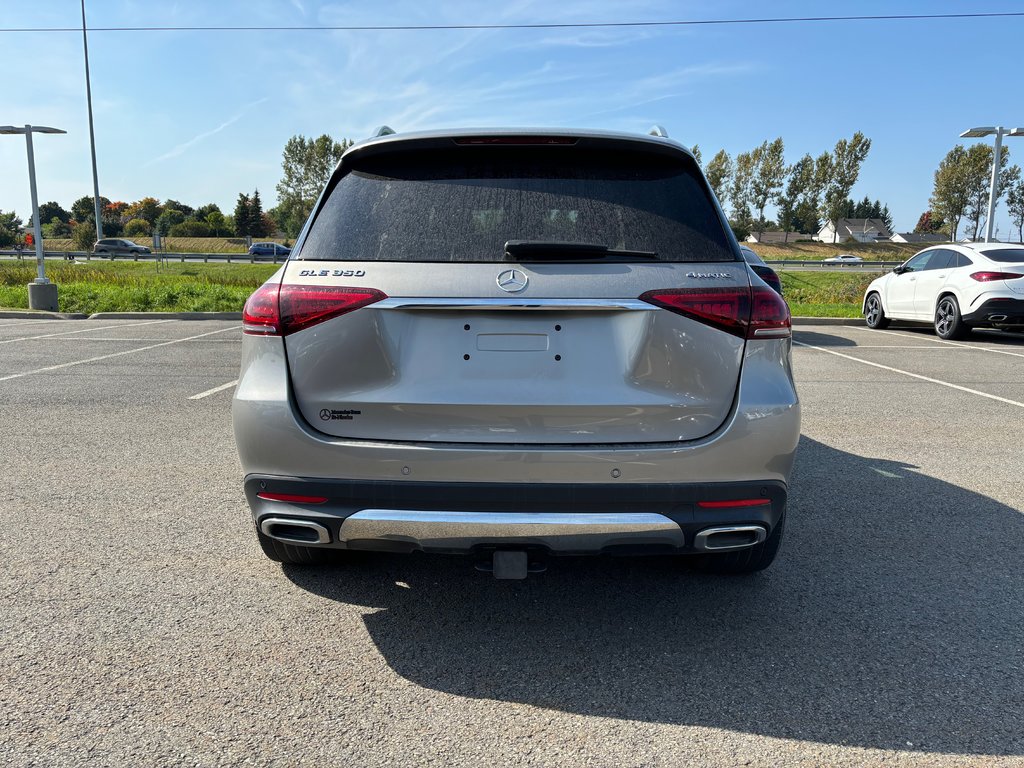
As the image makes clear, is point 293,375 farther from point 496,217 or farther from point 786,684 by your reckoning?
point 786,684

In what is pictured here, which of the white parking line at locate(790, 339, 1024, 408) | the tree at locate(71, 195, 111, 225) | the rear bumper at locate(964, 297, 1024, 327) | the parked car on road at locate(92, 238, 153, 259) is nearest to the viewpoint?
the white parking line at locate(790, 339, 1024, 408)

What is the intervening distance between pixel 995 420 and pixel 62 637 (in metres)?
7.24

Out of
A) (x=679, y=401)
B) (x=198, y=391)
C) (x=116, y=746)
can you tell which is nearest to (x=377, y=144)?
(x=679, y=401)

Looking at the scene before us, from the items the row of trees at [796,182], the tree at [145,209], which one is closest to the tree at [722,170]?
the row of trees at [796,182]

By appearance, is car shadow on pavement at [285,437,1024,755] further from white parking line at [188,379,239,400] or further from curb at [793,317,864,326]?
curb at [793,317,864,326]

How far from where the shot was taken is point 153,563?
3.64 m

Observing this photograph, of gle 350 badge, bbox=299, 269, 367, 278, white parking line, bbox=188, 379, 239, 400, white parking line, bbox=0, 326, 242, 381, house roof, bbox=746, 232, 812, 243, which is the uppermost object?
house roof, bbox=746, 232, 812, 243

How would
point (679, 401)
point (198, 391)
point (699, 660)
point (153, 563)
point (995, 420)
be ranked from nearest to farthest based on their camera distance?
point (679, 401) < point (699, 660) < point (153, 563) < point (995, 420) < point (198, 391)

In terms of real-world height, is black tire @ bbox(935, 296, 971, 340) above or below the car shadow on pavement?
above

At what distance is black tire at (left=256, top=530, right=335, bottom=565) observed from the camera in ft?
11.0

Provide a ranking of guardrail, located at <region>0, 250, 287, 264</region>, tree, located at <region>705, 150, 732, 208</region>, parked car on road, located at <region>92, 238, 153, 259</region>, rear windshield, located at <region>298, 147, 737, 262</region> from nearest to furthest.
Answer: rear windshield, located at <region>298, 147, 737, 262</region> < guardrail, located at <region>0, 250, 287, 264</region> < parked car on road, located at <region>92, 238, 153, 259</region> < tree, located at <region>705, 150, 732, 208</region>

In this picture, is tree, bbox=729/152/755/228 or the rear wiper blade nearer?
the rear wiper blade

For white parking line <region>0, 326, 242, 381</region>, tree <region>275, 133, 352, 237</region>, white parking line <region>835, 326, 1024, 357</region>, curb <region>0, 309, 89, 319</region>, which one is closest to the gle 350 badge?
white parking line <region>0, 326, 242, 381</region>

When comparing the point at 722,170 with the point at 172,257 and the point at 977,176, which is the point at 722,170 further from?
the point at 172,257
